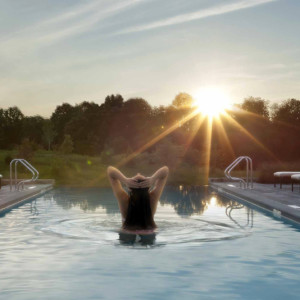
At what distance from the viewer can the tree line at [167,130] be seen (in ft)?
138

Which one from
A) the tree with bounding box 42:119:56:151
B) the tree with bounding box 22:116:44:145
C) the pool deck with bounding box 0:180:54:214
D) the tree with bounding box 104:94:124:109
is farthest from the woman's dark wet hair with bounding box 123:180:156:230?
the tree with bounding box 22:116:44:145

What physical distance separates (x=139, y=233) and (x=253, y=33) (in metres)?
18.1

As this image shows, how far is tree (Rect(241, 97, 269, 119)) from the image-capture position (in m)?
52.1

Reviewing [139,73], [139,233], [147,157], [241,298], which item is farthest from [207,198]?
[147,157]

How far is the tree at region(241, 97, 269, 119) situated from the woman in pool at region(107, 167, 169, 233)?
4358cm

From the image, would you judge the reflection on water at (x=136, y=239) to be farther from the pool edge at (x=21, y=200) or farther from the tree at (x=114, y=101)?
the tree at (x=114, y=101)

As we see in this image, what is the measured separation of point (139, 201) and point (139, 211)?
0.20 meters

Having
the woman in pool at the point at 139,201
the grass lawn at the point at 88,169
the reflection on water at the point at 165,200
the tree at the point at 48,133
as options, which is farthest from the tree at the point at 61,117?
the woman in pool at the point at 139,201

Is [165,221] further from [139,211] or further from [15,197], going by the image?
[15,197]

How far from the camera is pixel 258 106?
52.2 m

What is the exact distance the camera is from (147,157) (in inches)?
1499

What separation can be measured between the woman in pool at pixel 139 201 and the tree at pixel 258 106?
43578 mm

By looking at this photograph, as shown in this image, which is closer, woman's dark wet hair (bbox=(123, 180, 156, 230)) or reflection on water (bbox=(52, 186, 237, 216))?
woman's dark wet hair (bbox=(123, 180, 156, 230))

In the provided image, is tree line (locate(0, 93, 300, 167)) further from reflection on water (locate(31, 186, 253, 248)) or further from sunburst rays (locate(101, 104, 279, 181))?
reflection on water (locate(31, 186, 253, 248))
